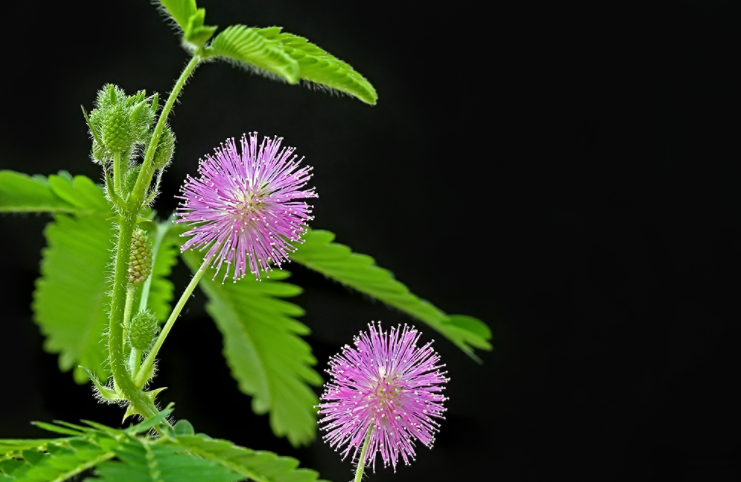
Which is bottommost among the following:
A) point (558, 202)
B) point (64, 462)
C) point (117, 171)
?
point (64, 462)

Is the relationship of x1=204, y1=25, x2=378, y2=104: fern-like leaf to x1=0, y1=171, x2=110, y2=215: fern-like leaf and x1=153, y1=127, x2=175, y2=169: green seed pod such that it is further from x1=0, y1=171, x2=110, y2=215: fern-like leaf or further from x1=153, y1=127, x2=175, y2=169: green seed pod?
x1=0, y1=171, x2=110, y2=215: fern-like leaf

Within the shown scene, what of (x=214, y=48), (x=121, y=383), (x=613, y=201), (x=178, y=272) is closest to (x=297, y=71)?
(x=214, y=48)

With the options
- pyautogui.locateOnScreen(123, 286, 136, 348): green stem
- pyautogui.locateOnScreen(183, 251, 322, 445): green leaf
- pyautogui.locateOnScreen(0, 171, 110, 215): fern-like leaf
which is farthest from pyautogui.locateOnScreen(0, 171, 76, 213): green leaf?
pyautogui.locateOnScreen(123, 286, 136, 348): green stem

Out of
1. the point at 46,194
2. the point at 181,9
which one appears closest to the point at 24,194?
the point at 46,194

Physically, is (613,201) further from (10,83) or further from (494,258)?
(10,83)

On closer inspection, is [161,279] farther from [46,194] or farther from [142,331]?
[142,331]
